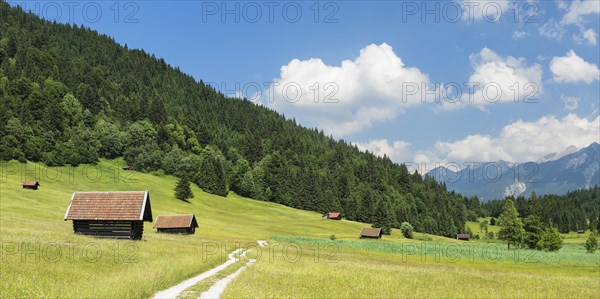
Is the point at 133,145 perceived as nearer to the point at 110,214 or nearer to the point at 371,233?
the point at 371,233

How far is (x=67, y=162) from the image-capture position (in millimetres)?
127188

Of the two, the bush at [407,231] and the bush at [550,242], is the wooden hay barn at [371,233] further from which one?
the bush at [550,242]

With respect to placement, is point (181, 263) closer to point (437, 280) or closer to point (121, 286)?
point (121, 286)

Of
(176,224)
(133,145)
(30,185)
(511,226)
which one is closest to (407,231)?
(511,226)

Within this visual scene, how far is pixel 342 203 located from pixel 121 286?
540 ft

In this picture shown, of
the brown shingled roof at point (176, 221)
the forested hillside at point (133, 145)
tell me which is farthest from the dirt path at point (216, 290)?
the forested hillside at point (133, 145)

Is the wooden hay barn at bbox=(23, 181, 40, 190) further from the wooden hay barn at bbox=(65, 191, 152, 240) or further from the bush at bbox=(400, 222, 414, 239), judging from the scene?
the bush at bbox=(400, 222, 414, 239)

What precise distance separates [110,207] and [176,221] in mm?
25765

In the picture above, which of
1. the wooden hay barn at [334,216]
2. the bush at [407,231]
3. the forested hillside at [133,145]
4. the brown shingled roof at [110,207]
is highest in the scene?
the forested hillside at [133,145]

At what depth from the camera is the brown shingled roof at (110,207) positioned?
47.8 metres

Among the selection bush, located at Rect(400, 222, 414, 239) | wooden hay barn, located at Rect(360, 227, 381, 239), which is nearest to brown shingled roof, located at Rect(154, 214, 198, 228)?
wooden hay barn, located at Rect(360, 227, 381, 239)

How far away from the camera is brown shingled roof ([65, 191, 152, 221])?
47844 mm

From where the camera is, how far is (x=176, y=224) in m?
73.4

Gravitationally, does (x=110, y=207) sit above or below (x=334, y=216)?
above
